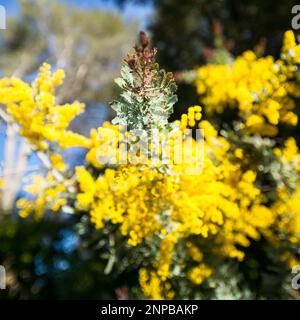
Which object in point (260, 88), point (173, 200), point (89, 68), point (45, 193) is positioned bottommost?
point (173, 200)

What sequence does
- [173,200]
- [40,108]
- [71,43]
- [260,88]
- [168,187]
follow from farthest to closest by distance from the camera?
1. [71,43]
2. [260,88]
3. [40,108]
4. [173,200]
5. [168,187]

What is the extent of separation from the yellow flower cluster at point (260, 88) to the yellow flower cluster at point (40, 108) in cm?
→ 147

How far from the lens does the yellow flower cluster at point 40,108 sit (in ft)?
8.55

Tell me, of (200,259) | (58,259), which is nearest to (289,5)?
(200,259)

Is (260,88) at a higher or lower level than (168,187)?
higher

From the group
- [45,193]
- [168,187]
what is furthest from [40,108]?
[168,187]

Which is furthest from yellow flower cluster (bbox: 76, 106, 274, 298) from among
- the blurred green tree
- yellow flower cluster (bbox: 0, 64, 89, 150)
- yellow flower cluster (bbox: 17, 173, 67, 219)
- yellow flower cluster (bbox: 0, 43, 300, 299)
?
the blurred green tree

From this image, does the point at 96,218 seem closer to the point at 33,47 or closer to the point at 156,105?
the point at 156,105

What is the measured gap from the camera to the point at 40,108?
2.66 metres

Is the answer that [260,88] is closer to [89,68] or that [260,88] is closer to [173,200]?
[173,200]

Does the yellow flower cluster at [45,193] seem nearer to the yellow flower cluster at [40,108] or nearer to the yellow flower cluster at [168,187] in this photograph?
the yellow flower cluster at [168,187]

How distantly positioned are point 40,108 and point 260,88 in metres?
1.83

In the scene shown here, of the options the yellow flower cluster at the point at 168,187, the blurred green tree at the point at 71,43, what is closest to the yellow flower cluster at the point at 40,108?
the yellow flower cluster at the point at 168,187

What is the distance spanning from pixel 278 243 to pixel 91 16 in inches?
480
